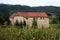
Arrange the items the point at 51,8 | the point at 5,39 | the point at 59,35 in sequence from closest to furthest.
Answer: the point at 5,39 < the point at 59,35 < the point at 51,8

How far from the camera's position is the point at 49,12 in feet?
106

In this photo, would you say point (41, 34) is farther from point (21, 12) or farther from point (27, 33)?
point (21, 12)

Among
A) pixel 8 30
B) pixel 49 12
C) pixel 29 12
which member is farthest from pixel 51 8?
pixel 8 30

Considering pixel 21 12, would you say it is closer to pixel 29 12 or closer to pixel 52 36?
pixel 29 12

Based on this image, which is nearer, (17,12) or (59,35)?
(59,35)

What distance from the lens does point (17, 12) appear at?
35531 mm

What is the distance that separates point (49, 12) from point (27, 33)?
28837mm

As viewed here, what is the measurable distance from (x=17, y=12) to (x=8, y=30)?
31.7 m

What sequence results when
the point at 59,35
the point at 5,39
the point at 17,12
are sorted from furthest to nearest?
the point at 17,12
the point at 59,35
the point at 5,39

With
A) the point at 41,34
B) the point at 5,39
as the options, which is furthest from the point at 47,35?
the point at 5,39

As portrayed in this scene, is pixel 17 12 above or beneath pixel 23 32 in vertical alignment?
beneath

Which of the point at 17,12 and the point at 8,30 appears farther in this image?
the point at 17,12

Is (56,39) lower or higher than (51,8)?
higher

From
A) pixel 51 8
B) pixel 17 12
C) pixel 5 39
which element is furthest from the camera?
pixel 17 12
